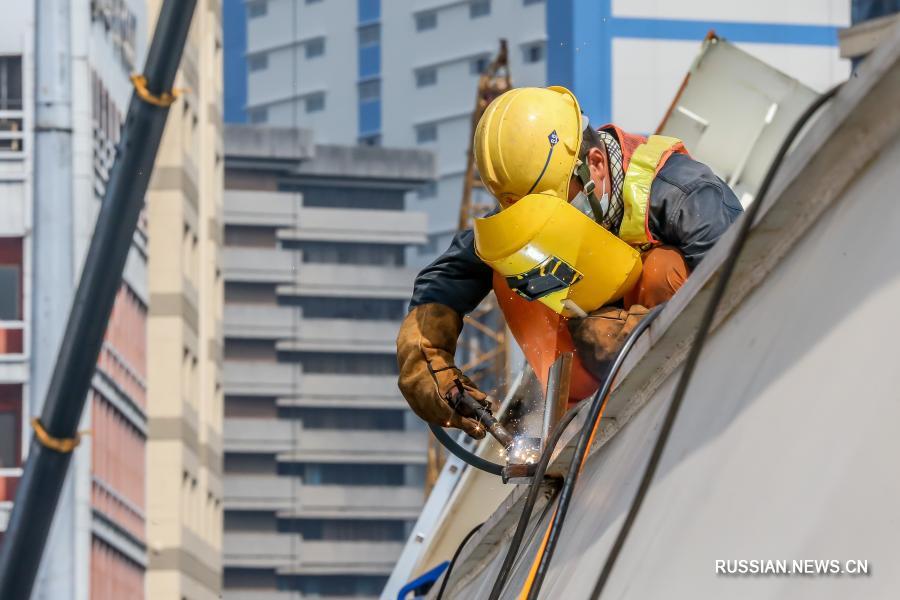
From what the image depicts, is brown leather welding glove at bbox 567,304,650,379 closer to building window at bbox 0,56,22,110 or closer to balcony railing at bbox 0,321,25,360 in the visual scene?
balcony railing at bbox 0,321,25,360

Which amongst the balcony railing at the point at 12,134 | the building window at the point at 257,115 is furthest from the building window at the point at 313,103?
the balcony railing at the point at 12,134

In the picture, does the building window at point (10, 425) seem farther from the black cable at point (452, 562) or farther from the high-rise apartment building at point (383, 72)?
the high-rise apartment building at point (383, 72)

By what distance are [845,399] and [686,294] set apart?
65 centimetres

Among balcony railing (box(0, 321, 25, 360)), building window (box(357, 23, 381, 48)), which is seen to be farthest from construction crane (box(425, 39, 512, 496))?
building window (box(357, 23, 381, 48))

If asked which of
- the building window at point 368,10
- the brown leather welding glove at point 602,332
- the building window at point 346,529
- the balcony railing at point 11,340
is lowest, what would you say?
the building window at point 346,529

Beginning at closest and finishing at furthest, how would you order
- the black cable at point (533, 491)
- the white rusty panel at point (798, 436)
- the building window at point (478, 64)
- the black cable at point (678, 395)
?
1. the white rusty panel at point (798, 436)
2. the black cable at point (678, 395)
3. the black cable at point (533, 491)
4. the building window at point (478, 64)

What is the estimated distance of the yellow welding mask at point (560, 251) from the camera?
425 cm

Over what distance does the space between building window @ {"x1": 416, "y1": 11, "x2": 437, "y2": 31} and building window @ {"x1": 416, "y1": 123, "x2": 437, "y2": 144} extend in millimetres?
5003

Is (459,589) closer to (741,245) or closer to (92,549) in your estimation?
(741,245)

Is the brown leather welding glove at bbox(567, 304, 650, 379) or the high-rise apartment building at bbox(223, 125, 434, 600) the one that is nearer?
the brown leather welding glove at bbox(567, 304, 650, 379)

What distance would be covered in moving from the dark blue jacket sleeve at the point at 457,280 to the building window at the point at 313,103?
95250 millimetres

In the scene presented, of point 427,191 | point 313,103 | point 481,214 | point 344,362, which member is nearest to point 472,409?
point 481,214

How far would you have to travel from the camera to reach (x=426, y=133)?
97188mm

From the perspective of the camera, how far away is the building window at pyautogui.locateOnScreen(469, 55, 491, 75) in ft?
301
